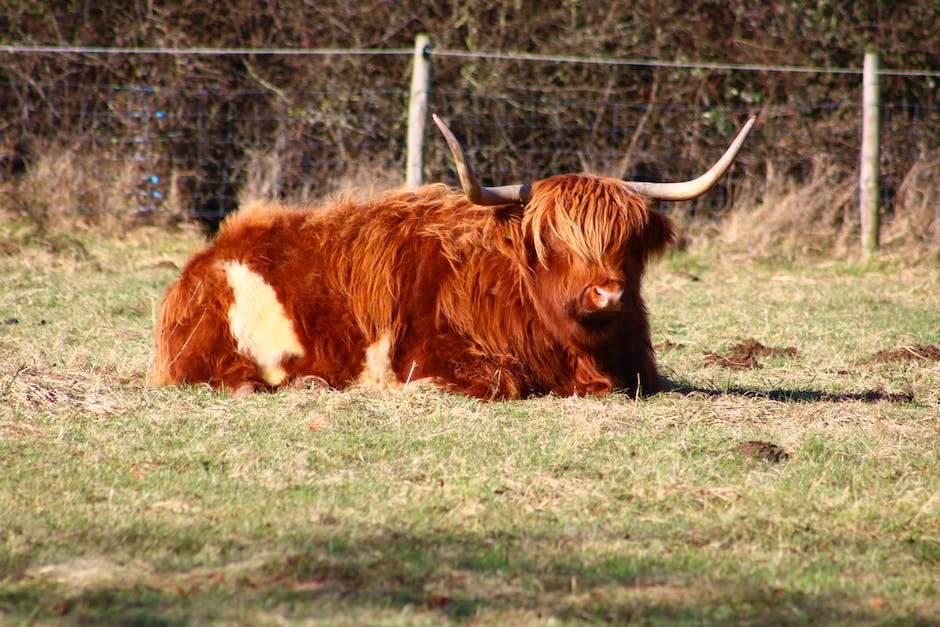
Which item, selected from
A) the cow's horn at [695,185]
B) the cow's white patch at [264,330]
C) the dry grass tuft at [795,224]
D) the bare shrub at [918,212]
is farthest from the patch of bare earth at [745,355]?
the bare shrub at [918,212]

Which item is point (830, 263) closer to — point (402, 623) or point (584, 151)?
point (584, 151)

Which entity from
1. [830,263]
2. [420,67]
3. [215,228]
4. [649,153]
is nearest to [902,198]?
[830,263]

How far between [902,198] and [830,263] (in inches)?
52.8

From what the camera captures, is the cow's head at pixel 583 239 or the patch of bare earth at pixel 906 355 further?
the patch of bare earth at pixel 906 355

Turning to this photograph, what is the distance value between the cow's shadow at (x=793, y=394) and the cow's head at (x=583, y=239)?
0.43 m

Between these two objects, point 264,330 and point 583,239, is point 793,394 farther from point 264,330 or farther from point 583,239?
point 264,330

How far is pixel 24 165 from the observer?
12.3 metres

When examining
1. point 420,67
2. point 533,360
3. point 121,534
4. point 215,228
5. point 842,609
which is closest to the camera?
point 842,609

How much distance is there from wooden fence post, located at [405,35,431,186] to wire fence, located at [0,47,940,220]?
160 cm

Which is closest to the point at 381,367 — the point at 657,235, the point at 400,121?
the point at 657,235

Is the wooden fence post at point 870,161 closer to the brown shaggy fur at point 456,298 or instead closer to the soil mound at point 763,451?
the brown shaggy fur at point 456,298

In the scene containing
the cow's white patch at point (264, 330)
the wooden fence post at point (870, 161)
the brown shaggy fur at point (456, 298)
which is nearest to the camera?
the brown shaggy fur at point (456, 298)

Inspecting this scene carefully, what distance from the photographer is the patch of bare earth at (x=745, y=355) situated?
614 cm

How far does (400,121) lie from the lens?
41.7 ft
